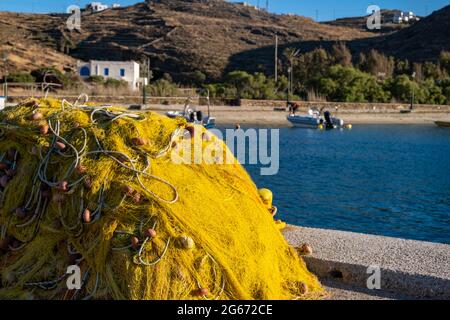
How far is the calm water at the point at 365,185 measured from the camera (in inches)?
481

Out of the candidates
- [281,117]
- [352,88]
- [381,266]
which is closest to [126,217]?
[381,266]

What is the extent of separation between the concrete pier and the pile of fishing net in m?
0.22

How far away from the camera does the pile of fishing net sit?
369cm

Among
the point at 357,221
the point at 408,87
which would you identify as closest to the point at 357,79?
the point at 408,87

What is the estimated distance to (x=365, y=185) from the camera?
18031mm

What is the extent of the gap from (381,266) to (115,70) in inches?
2576

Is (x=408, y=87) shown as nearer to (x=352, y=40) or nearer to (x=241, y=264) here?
(x=352, y=40)

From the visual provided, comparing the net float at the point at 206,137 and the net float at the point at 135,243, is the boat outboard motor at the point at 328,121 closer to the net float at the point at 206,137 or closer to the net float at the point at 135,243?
the net float at the point at 206,137

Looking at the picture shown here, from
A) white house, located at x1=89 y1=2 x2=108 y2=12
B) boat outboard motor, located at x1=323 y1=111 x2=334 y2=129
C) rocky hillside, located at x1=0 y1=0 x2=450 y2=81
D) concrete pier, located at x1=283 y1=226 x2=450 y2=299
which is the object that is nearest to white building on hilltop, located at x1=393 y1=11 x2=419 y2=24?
rocky hillside, located at x1=0 y1=0 x2=450 y2=81

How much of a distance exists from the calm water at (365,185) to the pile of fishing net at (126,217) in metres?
7.56

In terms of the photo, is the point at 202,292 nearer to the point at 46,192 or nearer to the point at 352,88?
the point at 46,192

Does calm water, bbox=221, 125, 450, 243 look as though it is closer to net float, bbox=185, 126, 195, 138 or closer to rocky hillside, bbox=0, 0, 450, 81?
net float, bbox=185, 126, 195, 138

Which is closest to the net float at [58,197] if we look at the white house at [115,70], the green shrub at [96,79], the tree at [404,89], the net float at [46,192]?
the net float at [46,192]
